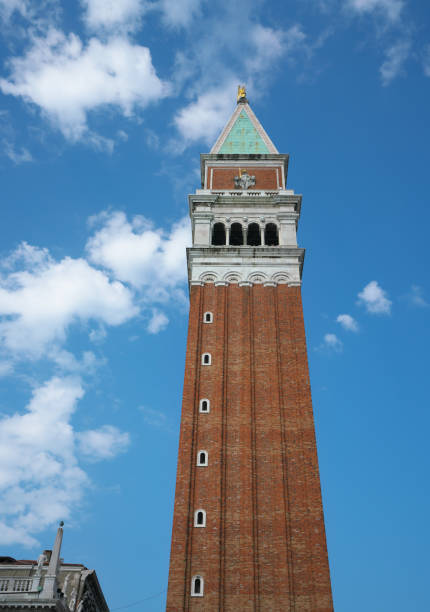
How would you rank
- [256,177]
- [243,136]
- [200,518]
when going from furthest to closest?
[243,136] < [256,177] < [200,518]

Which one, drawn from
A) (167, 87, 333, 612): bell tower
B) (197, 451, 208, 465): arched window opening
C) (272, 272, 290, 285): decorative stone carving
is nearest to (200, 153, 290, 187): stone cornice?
(167, 87, 333, 612): bell tower

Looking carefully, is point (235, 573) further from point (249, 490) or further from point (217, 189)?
point (217, 189)

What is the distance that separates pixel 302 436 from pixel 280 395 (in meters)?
2.96

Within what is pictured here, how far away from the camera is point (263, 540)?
30234 mm

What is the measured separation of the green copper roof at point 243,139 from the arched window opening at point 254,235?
34.0 feet

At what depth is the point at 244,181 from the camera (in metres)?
49.8

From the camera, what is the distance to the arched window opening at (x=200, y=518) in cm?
3062

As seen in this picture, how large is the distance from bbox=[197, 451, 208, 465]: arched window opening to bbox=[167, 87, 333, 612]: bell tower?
0.05 m

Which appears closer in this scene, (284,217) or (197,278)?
(197,278)

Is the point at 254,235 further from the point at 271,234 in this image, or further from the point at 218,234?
the point at 218,234

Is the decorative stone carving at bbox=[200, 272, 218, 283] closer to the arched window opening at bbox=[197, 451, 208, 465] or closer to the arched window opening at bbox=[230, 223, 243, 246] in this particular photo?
the arched window opening at bbox=[230, 223, 243, 246]

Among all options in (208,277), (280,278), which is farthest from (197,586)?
(280,278)

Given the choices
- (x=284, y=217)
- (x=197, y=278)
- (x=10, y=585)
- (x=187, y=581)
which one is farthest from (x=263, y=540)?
(x=284, y=217)

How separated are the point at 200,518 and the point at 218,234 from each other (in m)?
21.6
